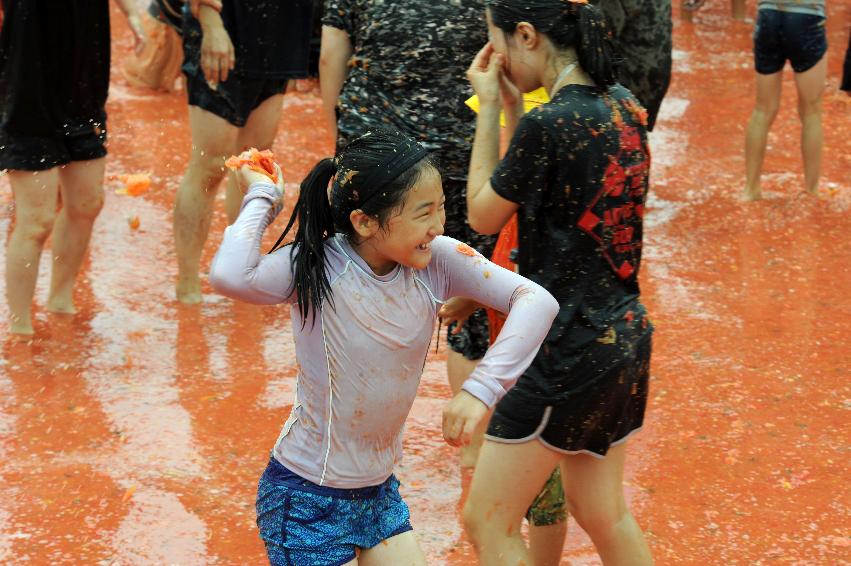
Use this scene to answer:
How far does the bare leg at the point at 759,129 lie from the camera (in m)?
7.88

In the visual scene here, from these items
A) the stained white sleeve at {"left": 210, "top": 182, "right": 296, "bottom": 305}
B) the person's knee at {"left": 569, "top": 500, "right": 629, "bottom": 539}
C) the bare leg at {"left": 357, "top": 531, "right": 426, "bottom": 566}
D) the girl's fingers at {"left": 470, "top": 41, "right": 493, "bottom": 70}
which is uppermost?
the girl's fingers at {"left": 470, "top": 41, "right": 493, "bottom": 70}

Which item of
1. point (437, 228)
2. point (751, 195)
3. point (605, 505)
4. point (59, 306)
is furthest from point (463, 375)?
point (751, 195)

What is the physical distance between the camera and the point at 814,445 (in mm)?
4801

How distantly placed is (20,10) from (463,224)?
2.28m

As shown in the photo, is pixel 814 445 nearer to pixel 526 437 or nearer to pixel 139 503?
pixel 526 437

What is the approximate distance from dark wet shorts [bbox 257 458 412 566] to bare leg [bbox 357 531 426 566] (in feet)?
0.05

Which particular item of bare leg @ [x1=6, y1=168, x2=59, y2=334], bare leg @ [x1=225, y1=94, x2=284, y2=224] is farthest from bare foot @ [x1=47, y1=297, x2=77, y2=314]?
bare leg @ [x1=225, y1=94, x2=284, y2=224]

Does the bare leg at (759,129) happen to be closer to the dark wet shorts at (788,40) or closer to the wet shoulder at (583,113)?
the dark wet shorts at (788,40)

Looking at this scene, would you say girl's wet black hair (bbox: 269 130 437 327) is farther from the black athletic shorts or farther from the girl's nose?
the black athletic shorts

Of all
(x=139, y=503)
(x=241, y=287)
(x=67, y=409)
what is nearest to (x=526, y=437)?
(x=241, y=287)

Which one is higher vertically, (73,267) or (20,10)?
(20,10)

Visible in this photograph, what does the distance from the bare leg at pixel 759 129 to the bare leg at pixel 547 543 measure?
16.0 feet

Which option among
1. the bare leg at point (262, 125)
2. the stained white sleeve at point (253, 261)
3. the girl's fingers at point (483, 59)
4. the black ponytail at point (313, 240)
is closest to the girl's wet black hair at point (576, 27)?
the girl's fingers at point (483, 59)

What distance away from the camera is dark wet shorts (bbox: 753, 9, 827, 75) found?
7.61m
